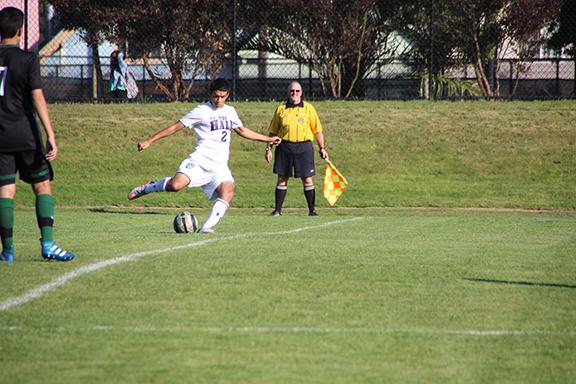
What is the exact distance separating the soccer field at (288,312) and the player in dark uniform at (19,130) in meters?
0.34

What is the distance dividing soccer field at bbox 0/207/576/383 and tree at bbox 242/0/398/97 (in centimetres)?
1725

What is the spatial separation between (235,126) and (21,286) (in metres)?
6.35

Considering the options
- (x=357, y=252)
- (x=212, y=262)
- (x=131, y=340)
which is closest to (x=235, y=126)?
(x=357, y=252)

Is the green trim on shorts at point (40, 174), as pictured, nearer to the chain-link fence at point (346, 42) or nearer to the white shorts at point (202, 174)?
the white shorts at point (202, 174)

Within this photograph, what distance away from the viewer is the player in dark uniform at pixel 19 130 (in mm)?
9438

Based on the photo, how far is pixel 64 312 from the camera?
7.32 meters

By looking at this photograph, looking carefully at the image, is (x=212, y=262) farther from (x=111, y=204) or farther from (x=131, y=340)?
(x=111, y=204)

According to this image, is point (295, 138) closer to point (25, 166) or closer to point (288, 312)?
point (25, 166)

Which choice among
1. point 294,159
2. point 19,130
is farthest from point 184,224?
point 294,159

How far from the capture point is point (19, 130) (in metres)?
9.50

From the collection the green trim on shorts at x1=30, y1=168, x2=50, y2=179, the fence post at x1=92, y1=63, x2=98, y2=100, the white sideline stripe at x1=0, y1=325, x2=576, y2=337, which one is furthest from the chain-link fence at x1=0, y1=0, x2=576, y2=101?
the white sideline stripe at x1=0, y1=325, x2=576, y2=337

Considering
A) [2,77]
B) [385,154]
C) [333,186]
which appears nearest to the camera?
[2,77]

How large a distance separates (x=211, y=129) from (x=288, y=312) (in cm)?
694

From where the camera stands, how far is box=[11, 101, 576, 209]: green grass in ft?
74.1
